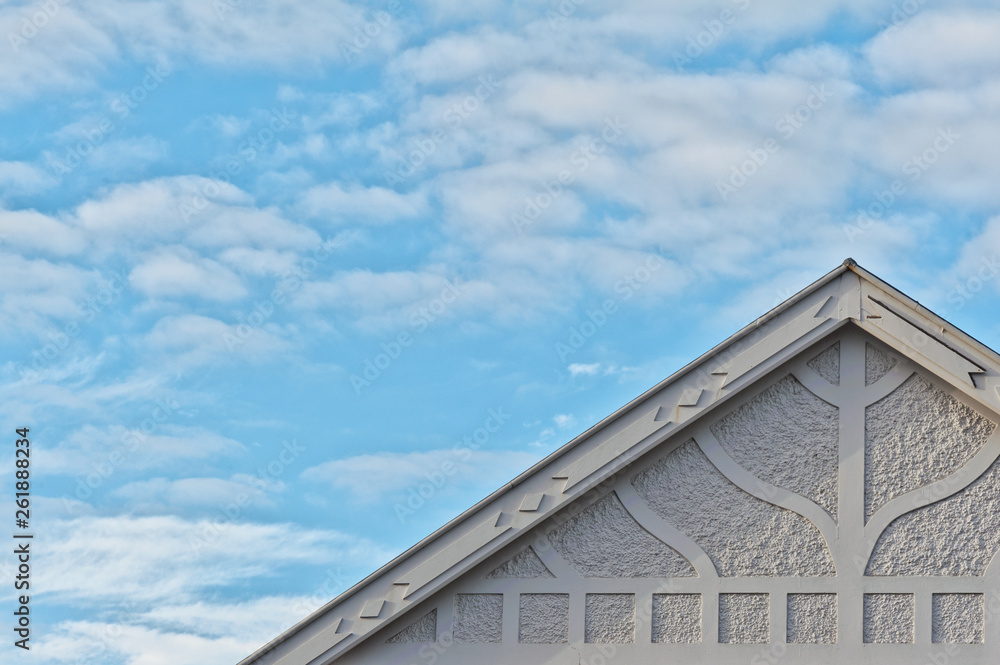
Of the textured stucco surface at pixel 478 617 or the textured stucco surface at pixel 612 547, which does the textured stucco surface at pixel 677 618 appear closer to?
the textured stucco surface at pixel 612 547

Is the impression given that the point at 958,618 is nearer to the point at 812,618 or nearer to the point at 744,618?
the point at 812,618

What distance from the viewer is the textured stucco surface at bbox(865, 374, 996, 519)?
865 cm

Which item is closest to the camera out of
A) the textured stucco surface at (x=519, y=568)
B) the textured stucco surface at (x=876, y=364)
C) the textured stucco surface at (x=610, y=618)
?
the textured stucco surface at (x=610, y=618)

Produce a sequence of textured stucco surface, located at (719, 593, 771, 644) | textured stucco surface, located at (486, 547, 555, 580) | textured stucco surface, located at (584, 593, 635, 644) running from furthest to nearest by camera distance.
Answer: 1. textured stucco surface, located at (486, 547, 555, 580)
2. textured stucco surface, located at (584, 593, 635, 644)
3. textured stucco surface, located at (719, 593, 771, 644)

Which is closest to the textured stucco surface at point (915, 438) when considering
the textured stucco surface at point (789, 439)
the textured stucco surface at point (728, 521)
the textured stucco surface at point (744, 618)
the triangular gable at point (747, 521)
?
the triangular gable at point (747, 521)

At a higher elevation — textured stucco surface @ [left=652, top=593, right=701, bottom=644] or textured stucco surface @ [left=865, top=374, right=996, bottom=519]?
textured stucco surface @ [left=865, top=374, right=996, bottom=519]

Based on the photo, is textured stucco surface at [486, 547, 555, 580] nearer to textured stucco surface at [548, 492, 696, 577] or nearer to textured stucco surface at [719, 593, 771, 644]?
textured stucco surface at [548, 492, 696, 577]

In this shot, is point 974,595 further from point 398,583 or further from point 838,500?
point 398,583

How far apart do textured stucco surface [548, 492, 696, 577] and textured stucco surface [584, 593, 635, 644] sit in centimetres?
17

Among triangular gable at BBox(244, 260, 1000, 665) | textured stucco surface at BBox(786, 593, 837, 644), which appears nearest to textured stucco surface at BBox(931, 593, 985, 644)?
triangular gable at BBox(244, 260, 1000, 665)

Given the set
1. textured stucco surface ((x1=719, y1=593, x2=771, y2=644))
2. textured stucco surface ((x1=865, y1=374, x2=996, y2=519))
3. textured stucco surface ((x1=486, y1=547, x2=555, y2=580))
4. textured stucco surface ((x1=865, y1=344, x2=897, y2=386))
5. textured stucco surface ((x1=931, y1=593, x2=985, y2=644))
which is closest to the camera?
textured stucco surface ((x1=931, y1=593, x2=985, y2=644))

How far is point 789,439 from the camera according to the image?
8.84 meters

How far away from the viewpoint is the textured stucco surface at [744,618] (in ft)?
27.7

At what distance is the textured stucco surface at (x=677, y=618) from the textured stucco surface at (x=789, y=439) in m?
1.09
